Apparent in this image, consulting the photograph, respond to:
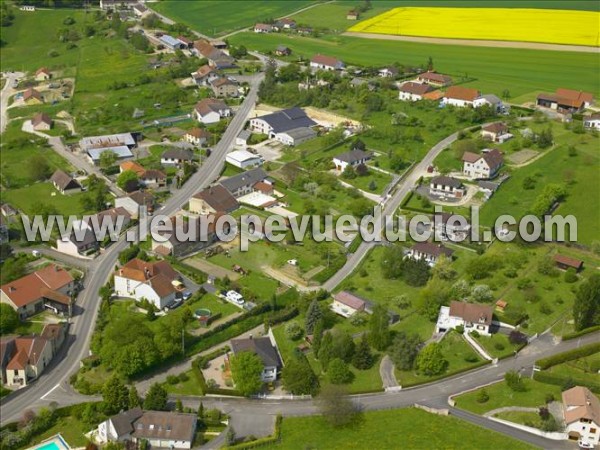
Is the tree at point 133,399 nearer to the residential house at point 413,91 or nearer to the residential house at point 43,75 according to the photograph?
the residential house at point 413,91

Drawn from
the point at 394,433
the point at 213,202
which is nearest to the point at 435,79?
A: the point at 213,202

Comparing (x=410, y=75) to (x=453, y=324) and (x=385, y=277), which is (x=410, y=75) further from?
(x=453, y=324)

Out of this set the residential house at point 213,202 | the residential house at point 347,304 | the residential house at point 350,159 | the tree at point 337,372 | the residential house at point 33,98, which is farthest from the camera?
the residential house at point 33,98

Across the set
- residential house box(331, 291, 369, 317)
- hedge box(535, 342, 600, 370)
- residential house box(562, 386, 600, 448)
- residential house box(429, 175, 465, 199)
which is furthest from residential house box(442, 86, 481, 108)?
residential house box(562, 386, 600, 448)

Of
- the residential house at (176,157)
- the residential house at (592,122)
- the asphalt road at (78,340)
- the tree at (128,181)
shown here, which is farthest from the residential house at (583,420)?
the residential house at (592,122)

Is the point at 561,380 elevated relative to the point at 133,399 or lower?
lower

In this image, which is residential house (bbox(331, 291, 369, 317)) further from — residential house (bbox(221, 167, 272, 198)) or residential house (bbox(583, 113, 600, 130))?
residential house (bbox(583, 113, 600, 130))

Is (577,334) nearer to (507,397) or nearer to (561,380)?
(561,380)
